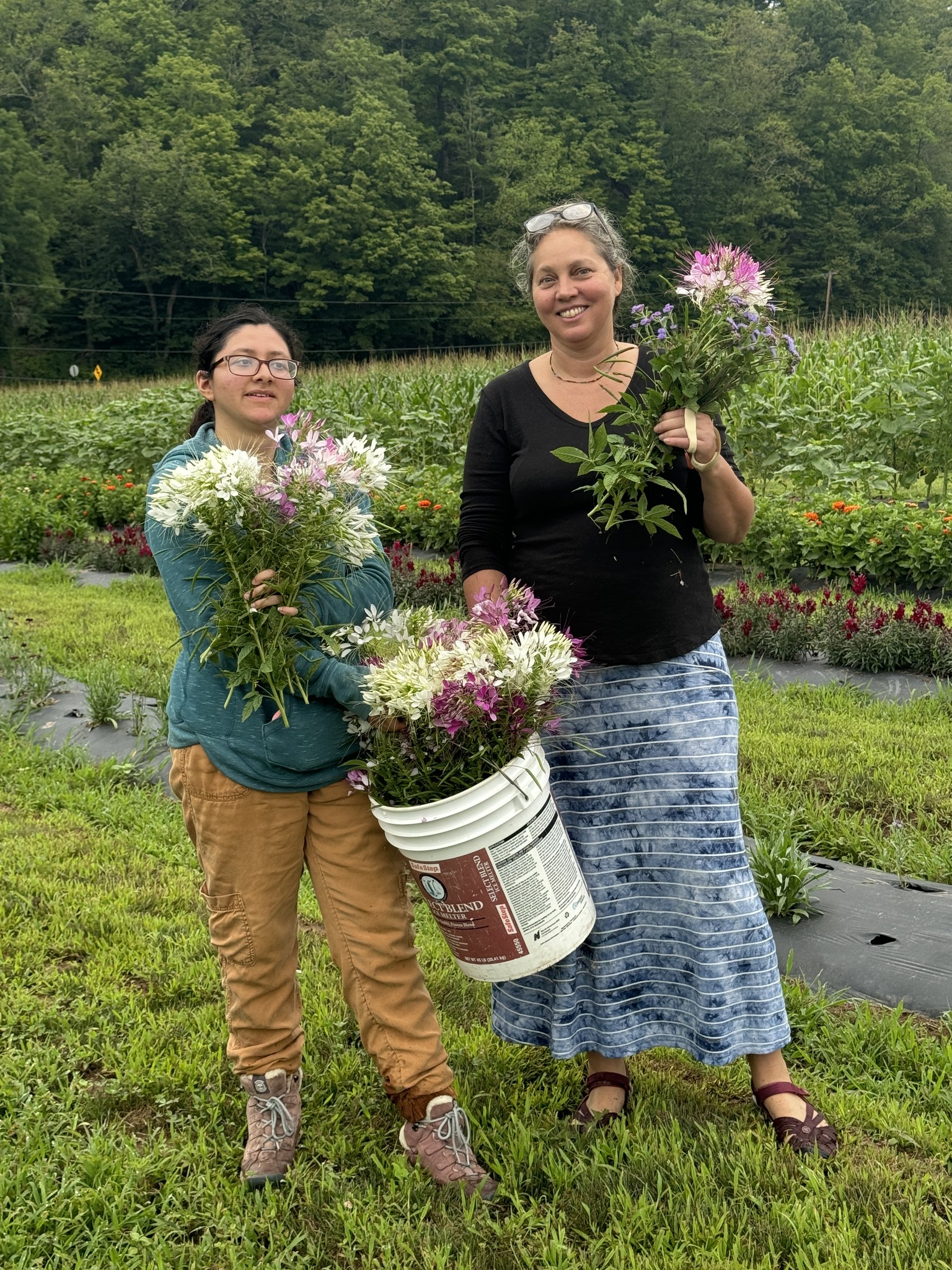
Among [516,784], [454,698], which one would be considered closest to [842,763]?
[516,784]

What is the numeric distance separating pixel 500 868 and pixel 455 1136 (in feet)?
2.27

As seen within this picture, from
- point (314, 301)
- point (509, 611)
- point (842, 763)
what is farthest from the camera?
point (314, 301)

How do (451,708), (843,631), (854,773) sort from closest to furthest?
(451,708) < (854,773) < (843,631)

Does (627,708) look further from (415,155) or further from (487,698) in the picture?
(415,155)

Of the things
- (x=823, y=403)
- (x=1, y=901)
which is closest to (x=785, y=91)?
(x=823, y=403)

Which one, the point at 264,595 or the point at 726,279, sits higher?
the point at 726,279

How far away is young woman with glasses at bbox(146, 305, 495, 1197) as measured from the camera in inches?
86.0

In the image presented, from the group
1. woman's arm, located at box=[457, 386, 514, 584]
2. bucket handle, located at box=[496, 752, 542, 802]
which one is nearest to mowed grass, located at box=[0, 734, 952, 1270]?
bucket handle, located at box=[496, 752, 542, 802]

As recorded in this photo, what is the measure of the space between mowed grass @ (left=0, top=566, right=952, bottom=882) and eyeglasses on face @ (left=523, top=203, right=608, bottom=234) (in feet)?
7.40

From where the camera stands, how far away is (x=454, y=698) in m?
1.98

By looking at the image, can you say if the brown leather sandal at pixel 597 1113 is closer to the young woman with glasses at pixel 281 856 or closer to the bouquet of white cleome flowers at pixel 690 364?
the young woman with glasses at pixel 281 856

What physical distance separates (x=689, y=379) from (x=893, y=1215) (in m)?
1.65

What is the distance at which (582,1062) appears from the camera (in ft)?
9.16

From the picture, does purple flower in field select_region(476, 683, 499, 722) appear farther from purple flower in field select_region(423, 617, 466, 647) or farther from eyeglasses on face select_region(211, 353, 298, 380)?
eyeglasses on face select_region(211, 353, 298, 380)
